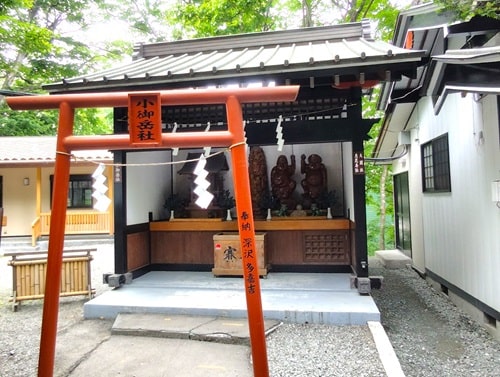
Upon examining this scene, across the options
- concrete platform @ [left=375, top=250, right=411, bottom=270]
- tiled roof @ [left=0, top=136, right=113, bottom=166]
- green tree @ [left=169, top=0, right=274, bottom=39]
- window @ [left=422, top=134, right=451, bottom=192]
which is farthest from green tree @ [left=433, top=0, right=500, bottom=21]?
tiled roof @ [left=0, top=136, right=113, bottom=166]

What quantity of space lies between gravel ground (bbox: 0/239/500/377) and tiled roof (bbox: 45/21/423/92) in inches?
129

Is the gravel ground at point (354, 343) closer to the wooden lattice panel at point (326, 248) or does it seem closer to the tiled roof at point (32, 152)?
the wooden lattice panel at point (326, 248)

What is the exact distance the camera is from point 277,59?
5094mm

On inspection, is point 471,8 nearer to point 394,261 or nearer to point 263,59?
point 263,59

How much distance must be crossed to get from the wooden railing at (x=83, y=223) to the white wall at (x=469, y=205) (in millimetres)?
11239

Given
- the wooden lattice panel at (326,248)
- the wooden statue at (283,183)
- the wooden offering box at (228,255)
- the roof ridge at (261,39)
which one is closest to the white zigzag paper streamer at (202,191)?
the wooden offering box at (228,255)

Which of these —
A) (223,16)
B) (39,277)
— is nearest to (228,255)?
(39,277)

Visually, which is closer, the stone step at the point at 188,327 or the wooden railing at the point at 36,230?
the stone step at the point at 188,327

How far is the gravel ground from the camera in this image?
3.41 metres

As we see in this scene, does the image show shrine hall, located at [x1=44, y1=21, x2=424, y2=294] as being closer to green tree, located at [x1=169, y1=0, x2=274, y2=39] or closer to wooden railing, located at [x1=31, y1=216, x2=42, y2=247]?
green tree, located at [x1=169, y1=0, x2=274, y2=39]

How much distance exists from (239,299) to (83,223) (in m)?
10.2

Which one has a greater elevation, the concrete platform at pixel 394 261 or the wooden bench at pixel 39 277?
the wooden bench at pixel 39 277

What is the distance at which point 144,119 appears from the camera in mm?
2633

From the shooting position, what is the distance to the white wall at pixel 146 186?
6.23 m
